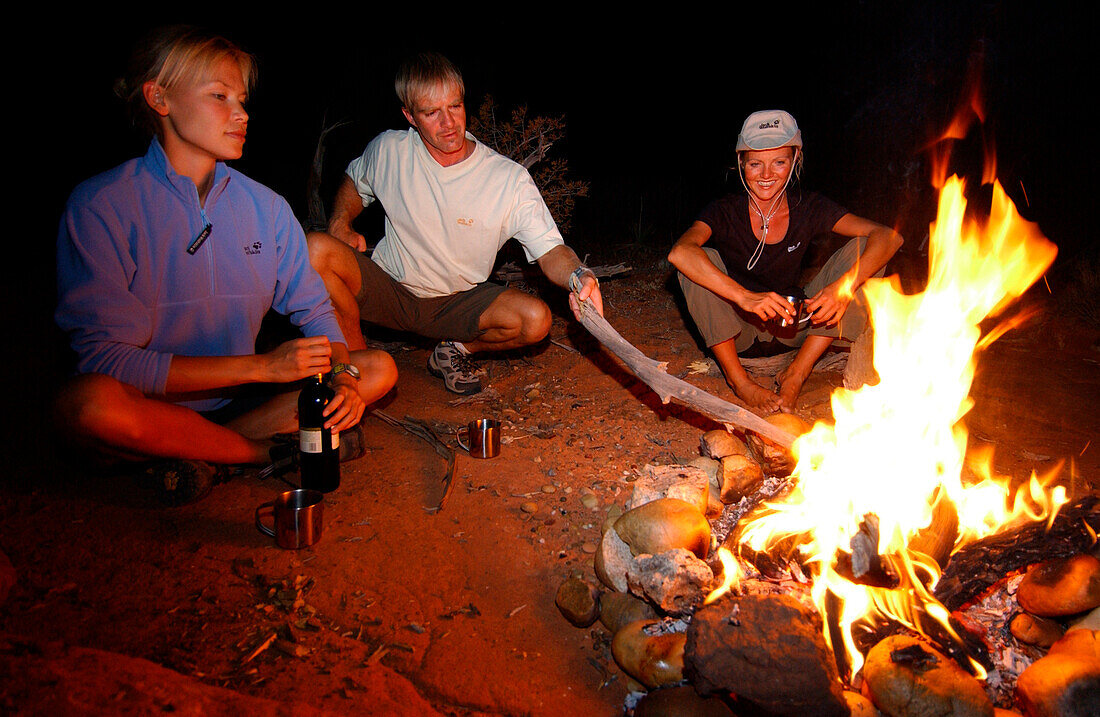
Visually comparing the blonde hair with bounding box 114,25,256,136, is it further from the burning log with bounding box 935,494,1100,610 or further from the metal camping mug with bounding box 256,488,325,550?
the burning log with bounding box 935,494,1100,610

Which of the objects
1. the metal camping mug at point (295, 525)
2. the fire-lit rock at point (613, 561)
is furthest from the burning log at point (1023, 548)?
the metal camping mug at point (295, 525)

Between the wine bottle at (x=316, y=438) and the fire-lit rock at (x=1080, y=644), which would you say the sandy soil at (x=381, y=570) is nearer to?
the wine bottle at (x=316, y=438)

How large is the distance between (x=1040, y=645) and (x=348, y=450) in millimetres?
3179

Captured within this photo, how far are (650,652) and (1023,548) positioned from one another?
145 centimetres

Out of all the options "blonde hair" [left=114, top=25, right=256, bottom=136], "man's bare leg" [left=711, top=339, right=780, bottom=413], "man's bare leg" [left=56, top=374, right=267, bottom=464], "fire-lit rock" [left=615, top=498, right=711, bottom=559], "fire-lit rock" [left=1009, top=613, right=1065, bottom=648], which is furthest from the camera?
"man's bare leg" [left=711, top=339, right=780, bottom=413]

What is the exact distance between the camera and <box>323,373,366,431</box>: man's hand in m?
2.99

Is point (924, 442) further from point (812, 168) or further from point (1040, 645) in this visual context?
point (812, 168)

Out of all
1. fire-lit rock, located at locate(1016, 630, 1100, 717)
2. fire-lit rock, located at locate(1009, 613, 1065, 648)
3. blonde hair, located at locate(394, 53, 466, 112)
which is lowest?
fire-lit rock, located at locate(1009, 613, 1065, 648)

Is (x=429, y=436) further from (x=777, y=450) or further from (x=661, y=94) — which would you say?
(x=661, y=94)

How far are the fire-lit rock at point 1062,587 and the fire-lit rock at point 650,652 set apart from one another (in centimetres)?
131

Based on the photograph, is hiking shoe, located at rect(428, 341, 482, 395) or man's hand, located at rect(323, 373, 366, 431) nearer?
man's hand, located at rect(323, 373, 366, 431)

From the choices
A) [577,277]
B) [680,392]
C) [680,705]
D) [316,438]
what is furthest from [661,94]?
[680,705]

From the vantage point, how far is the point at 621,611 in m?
2.34

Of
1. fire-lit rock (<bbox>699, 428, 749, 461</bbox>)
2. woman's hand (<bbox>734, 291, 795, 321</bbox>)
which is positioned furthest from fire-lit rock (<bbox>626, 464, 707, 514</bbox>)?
woman's hand (<bbox>734, 291, 795, 321</bbox>)
